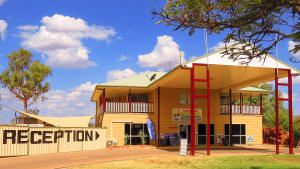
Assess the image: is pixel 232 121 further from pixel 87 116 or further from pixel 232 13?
pixel 232 13

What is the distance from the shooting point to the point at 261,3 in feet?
23.8

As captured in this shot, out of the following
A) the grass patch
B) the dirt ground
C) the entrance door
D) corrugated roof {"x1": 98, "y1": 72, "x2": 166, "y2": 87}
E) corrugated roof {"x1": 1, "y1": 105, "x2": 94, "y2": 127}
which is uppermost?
corrugated roof {"x1": 98, "y1": 72, "x2": 166, "y2": 87}

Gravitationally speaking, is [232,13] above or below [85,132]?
above

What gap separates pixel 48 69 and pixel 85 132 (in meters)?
24.4

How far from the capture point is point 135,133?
24.6 metres

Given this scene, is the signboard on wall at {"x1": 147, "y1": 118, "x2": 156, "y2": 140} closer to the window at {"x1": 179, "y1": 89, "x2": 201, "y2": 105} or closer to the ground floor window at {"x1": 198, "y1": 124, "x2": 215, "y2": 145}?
the window at {"x1": 179, "y1": 89, "x2": 201, "y2": 105}

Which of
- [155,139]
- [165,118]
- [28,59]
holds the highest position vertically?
[28,59]

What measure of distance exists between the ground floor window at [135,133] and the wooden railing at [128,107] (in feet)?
3.51

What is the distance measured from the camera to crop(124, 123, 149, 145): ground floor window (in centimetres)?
2438

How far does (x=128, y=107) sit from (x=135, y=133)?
6.73ft

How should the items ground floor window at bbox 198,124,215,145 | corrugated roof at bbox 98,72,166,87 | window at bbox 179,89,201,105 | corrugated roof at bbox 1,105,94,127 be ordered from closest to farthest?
1. corrugated roof at bbox 1,105,94,127
2. corrugated roof at bbox 98,72,166,87
3. ground floor window at bbox 198,124,215,145
4. window at bbox 179,89,201,105

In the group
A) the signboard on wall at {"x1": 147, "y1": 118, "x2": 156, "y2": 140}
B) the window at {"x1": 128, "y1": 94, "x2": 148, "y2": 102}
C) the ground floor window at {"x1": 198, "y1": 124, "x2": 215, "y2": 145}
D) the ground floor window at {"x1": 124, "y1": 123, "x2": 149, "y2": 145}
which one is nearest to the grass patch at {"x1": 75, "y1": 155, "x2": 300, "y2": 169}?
the signboard on wall at {"x1": 147, "y1": 118, "x2": 156, "y2": 140}

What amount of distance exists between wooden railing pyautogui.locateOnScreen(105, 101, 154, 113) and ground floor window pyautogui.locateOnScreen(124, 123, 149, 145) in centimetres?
107

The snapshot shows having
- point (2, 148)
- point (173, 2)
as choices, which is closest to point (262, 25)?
point (173, 2)
